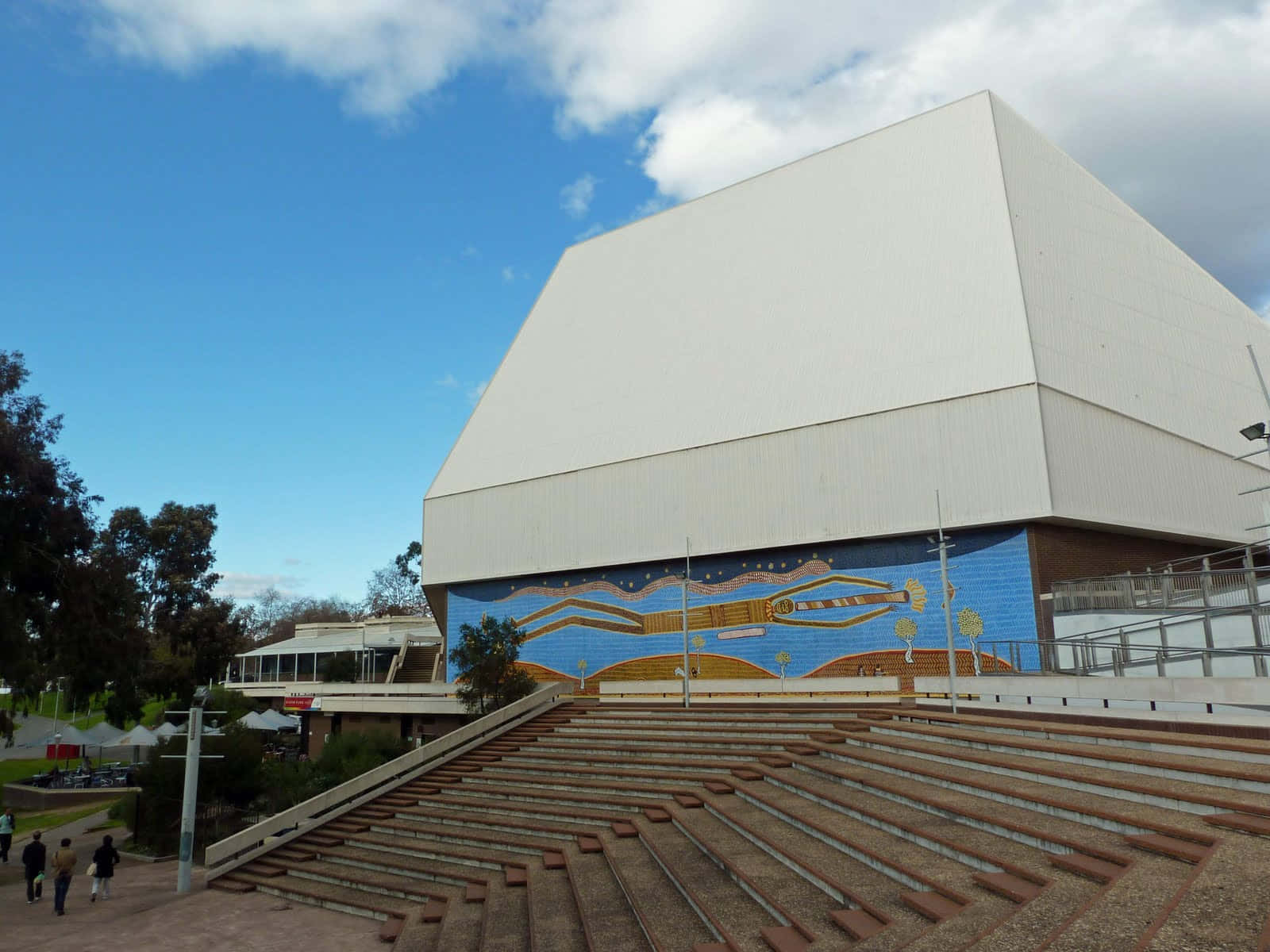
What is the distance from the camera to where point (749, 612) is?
2458cm

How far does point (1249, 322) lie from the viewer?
3344 cm

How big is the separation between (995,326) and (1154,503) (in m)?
6.60

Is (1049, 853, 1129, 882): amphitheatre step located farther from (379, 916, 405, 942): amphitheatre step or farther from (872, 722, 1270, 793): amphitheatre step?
(379, 916, 405, 942): amphitheatre step

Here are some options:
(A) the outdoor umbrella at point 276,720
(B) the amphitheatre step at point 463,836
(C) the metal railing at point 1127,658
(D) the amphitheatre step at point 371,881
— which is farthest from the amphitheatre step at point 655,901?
(A) the outdoor umbrella at point 276,720

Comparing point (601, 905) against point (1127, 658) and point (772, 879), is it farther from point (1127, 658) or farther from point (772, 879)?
point (1127, 658)

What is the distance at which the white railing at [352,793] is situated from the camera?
53.8ft

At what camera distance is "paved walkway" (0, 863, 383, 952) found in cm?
1189

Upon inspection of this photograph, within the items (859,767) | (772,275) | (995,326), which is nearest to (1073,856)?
(859,767)

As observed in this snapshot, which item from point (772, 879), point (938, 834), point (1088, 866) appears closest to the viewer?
point (1088, 866)

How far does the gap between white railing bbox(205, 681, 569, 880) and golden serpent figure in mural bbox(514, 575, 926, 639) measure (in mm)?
4904

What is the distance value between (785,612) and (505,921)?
1486 cm

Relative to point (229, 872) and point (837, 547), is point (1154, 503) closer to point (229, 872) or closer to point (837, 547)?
point (837, 547)

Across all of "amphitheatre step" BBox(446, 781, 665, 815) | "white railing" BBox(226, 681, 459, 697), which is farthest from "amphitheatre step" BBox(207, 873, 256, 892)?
"white railing" BBox(226, 681, 459, 697)

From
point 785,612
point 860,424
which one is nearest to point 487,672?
point 785,612
